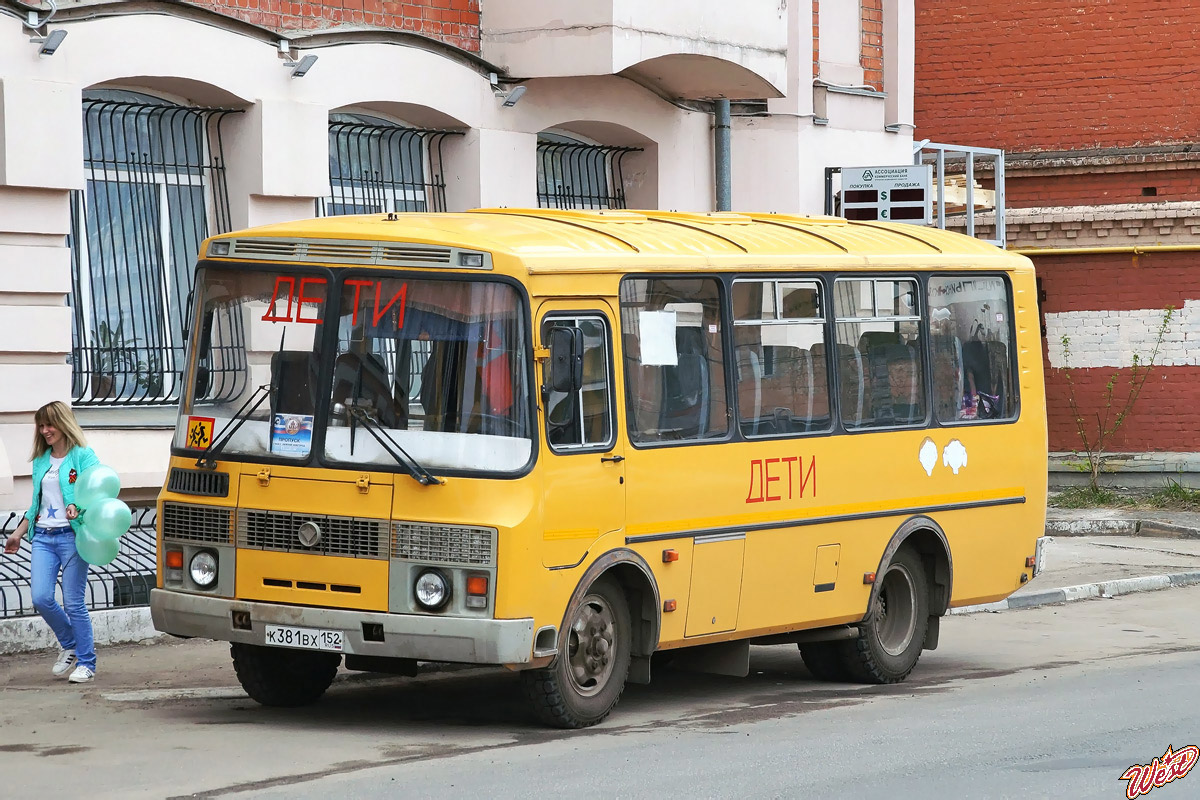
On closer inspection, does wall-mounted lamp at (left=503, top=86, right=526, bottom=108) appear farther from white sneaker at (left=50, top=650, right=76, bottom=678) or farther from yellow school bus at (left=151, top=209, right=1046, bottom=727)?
white sneaker at (left=50, top=650, right=76, bottom=678)

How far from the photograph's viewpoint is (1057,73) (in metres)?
24.7

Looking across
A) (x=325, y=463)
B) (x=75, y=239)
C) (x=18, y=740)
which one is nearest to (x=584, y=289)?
(x=325, y=463)

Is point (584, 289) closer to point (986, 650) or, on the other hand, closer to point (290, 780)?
point (290, 780)

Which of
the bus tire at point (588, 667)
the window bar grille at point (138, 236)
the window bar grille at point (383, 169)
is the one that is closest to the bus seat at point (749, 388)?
the bus tire at point (588, 667)

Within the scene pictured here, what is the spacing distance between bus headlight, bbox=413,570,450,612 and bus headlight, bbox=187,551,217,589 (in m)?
1.18

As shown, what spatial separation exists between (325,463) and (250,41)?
21.1 feet

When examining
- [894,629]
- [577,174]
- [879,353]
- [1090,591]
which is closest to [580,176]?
[577,174]

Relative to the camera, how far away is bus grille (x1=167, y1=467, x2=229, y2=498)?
359 inches

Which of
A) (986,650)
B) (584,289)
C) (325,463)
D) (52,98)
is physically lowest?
(986,650)

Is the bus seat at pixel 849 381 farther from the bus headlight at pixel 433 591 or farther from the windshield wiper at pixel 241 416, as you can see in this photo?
the windshield wiper at pixel 241 416

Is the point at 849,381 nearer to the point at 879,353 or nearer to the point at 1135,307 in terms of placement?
the point at 879,353

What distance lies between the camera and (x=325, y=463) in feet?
29.1

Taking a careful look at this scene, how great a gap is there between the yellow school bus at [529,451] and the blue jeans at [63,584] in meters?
1.22
